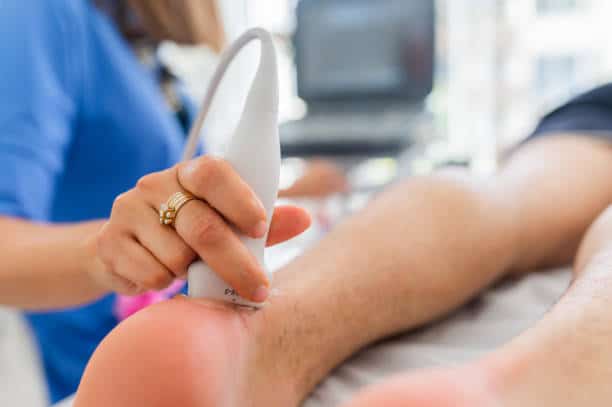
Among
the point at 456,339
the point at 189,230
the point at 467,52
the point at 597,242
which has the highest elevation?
the point at 189,230

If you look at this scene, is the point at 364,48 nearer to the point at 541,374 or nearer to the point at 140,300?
the point at 140,300

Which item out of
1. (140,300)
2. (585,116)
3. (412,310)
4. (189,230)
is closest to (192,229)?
(189,230)

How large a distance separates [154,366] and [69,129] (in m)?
0.46

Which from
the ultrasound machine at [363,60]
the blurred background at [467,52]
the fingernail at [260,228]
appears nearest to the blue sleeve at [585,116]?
the fingernail at [260,228]

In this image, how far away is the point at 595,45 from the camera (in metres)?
2.14

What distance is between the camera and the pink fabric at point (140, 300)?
67cm

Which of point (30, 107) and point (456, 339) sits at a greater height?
point (30, 107)

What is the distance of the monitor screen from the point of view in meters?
1.99

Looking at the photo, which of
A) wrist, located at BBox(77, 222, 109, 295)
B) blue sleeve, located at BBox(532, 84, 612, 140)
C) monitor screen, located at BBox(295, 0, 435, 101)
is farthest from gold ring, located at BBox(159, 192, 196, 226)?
monitor screen, located at BBox(295, 0, 435, 101)

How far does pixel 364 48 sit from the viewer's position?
2.07m

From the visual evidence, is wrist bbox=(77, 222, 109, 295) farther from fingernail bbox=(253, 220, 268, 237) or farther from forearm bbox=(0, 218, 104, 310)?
fingernail bbox=(253, 220, 268, 237)

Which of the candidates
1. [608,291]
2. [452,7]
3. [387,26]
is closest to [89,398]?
[608,291]

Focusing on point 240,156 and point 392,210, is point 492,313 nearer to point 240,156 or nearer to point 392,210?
point 392,210

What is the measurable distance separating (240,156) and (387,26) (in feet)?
5.89
